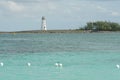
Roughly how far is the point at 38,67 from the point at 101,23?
417 feet

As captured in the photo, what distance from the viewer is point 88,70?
26844 millimetres

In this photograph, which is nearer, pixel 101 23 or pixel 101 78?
pixel 101 78

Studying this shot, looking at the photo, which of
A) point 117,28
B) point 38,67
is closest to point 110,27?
point 117,28

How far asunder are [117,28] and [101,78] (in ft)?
448

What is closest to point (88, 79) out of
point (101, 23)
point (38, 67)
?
point (38, 67)

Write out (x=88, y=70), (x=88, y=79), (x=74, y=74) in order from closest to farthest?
(x=88, y=79) < (x=74, y=74) < (x=88, y=70)

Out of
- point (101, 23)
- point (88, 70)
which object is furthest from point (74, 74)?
point (101, 23)

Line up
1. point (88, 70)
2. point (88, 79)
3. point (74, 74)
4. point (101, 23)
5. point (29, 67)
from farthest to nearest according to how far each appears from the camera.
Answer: point (101, 23)
point (29, 67)
point (88, 70)
point (74, 74)
point (88, 79)

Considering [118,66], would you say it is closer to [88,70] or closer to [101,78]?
[88,70]

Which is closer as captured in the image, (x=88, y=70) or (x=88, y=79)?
(x=88, y=79)

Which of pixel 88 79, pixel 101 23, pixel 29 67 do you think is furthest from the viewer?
pixel 101 23

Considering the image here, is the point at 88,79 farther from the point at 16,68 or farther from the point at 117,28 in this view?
the point at 117,28

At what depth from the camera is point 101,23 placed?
155 m

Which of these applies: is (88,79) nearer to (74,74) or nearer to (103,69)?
(74,74)
